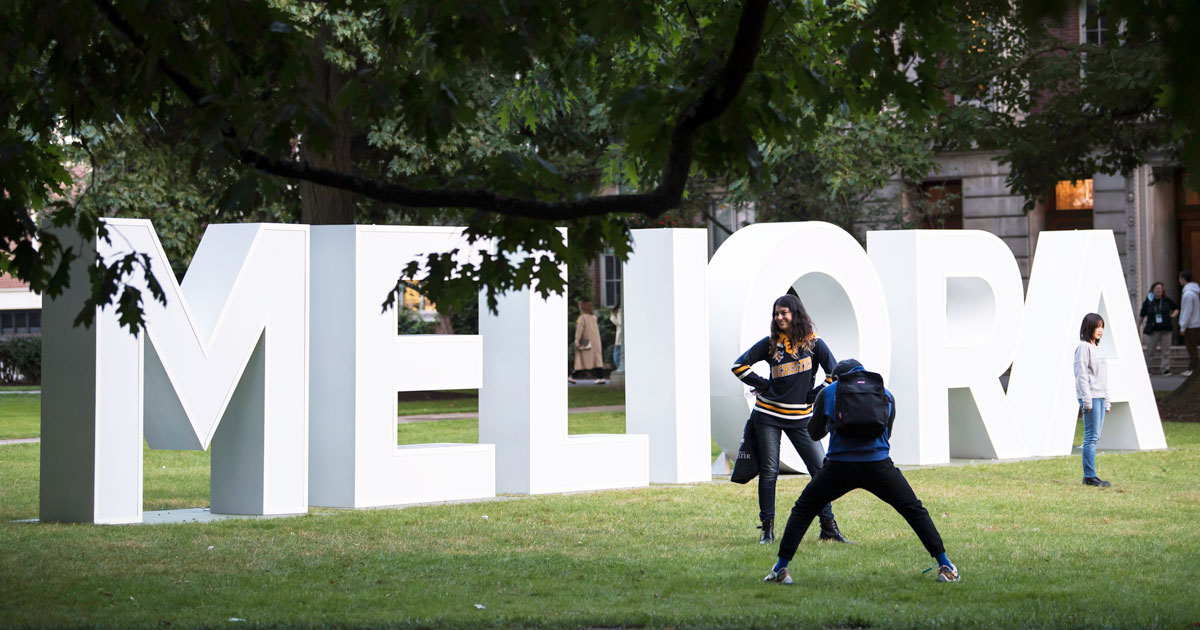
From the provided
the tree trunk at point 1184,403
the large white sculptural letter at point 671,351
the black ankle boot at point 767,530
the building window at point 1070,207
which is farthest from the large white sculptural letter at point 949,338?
the building window at point 1070,207

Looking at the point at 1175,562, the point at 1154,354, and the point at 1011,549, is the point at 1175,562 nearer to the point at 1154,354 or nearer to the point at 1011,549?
the point at 1011,549

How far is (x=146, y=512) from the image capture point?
1224 cm

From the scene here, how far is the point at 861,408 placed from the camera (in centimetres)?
859

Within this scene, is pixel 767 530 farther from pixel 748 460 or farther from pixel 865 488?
pixel 865 488

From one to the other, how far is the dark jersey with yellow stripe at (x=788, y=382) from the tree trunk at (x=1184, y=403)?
43.5 ft

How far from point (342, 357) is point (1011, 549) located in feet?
18.1

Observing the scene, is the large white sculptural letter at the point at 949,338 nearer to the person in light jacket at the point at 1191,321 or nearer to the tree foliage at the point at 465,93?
the tree foliage at the point at 465,93

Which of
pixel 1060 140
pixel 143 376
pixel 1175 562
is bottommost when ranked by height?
pixel 1175 562

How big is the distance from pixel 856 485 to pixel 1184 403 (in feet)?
53.1

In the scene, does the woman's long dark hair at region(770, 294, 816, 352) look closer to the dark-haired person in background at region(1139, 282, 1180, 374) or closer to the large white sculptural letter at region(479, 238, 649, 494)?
the large white sculptural letter at region(479, 238, 649, 494)

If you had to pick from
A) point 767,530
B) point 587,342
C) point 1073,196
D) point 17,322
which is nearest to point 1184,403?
point 587,342

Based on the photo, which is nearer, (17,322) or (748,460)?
(748,460)

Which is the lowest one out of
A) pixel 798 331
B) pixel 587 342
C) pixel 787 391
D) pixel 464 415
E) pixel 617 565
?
pixel 617 565

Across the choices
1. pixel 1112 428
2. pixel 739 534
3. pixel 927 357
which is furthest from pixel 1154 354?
pixel 739 534
